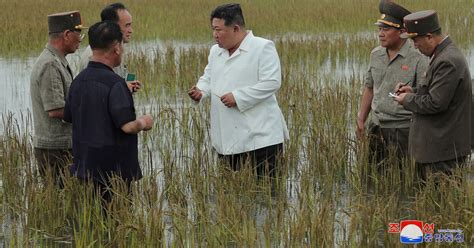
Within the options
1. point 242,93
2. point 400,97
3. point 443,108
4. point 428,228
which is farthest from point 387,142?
point 428,228

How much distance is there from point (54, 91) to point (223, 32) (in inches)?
43.2

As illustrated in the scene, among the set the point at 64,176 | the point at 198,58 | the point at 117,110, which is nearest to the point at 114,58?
the point at 117,110

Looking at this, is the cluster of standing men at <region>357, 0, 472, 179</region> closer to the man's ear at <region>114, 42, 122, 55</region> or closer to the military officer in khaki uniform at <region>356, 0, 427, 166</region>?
the military officer in khaki uniform at <region>356, 0, 427, 166</region>

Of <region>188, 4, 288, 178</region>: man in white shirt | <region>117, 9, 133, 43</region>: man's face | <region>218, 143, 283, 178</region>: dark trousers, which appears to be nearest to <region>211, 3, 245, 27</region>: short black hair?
<region>188, 4, 288, 178</region>: man in white shirt

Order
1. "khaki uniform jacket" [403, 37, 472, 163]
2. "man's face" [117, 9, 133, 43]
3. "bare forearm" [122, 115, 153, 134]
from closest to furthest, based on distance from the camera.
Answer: "bare forearm" [122, 115, 153, 134] < "khaki uniform jacket" [403, 37, 472, 163] < "man's face" [117, 9, 133, 43]

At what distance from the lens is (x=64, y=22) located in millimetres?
5457

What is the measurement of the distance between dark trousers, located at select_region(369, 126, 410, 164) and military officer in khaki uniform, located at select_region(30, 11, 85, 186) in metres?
2.06

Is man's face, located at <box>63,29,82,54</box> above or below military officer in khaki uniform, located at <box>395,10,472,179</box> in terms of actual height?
above

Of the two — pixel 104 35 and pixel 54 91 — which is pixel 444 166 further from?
pixel 54 91

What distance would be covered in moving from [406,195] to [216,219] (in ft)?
5.84

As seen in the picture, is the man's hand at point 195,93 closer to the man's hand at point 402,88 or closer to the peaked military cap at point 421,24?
the man's hand at point 402,88

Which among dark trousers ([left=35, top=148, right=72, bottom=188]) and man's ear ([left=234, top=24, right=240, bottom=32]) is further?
man's ear ([left=234, top=24, right=240, bottom=32])

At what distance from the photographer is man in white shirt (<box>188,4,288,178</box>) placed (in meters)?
5.64

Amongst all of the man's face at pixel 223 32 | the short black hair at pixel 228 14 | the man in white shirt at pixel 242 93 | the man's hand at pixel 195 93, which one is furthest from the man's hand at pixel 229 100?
the short black hair at pixel 228 14
